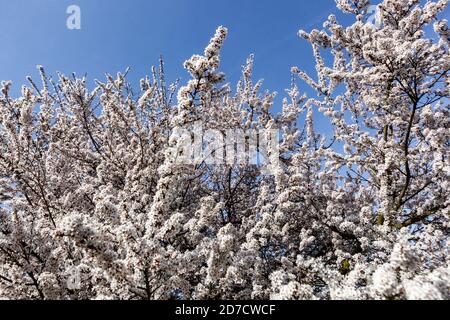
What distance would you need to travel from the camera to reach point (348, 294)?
3.43 m

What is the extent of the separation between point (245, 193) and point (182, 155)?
5.13 meters

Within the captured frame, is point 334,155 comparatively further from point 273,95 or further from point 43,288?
point 43,288

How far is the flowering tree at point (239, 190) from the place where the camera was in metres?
4.55

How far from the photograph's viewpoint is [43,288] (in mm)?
4980

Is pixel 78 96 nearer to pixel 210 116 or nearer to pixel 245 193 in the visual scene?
pixel 210 116

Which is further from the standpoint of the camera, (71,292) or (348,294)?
(71,292)

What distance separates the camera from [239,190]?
11.0 metres

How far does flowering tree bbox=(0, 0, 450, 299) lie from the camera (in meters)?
4.55

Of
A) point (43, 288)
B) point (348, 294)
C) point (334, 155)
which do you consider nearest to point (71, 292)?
point (43, 288)

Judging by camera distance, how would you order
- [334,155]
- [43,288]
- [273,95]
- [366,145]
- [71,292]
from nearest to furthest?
1. [43,288]
2. [71,292]
3. [366,145]
4. [334,155]
5. [273,95]

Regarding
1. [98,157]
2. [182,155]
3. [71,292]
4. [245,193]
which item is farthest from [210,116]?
[71,292]
